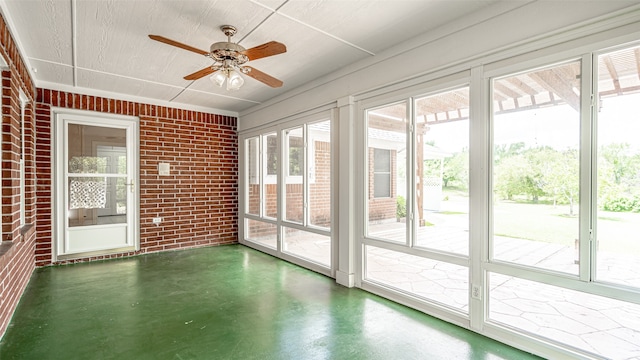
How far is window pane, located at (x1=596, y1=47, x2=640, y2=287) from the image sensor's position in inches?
80.9

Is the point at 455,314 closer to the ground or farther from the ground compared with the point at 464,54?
closer to the ground

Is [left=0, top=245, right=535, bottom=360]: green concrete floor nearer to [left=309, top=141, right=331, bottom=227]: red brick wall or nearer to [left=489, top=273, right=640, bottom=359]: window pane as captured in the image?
[left=489, top=273, right=640, bottom=359]: window pane

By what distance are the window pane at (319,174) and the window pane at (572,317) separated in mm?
2265

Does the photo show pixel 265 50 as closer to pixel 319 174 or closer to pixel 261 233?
pixel 319 174

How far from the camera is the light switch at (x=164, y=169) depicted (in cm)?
555

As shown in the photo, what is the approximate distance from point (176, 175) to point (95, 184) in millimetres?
1231

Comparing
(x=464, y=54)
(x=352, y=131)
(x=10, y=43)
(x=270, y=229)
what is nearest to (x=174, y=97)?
(x=10, y=43)

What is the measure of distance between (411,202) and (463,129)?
2.94ft

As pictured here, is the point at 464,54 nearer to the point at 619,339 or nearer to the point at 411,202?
the point at 411,202

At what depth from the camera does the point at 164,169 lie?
5.59m

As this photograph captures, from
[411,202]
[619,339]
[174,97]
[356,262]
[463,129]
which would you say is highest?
[174,97]

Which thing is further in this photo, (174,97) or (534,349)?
(174,97)

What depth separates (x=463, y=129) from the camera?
2934mm

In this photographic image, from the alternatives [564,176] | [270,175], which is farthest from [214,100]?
[564,176]
